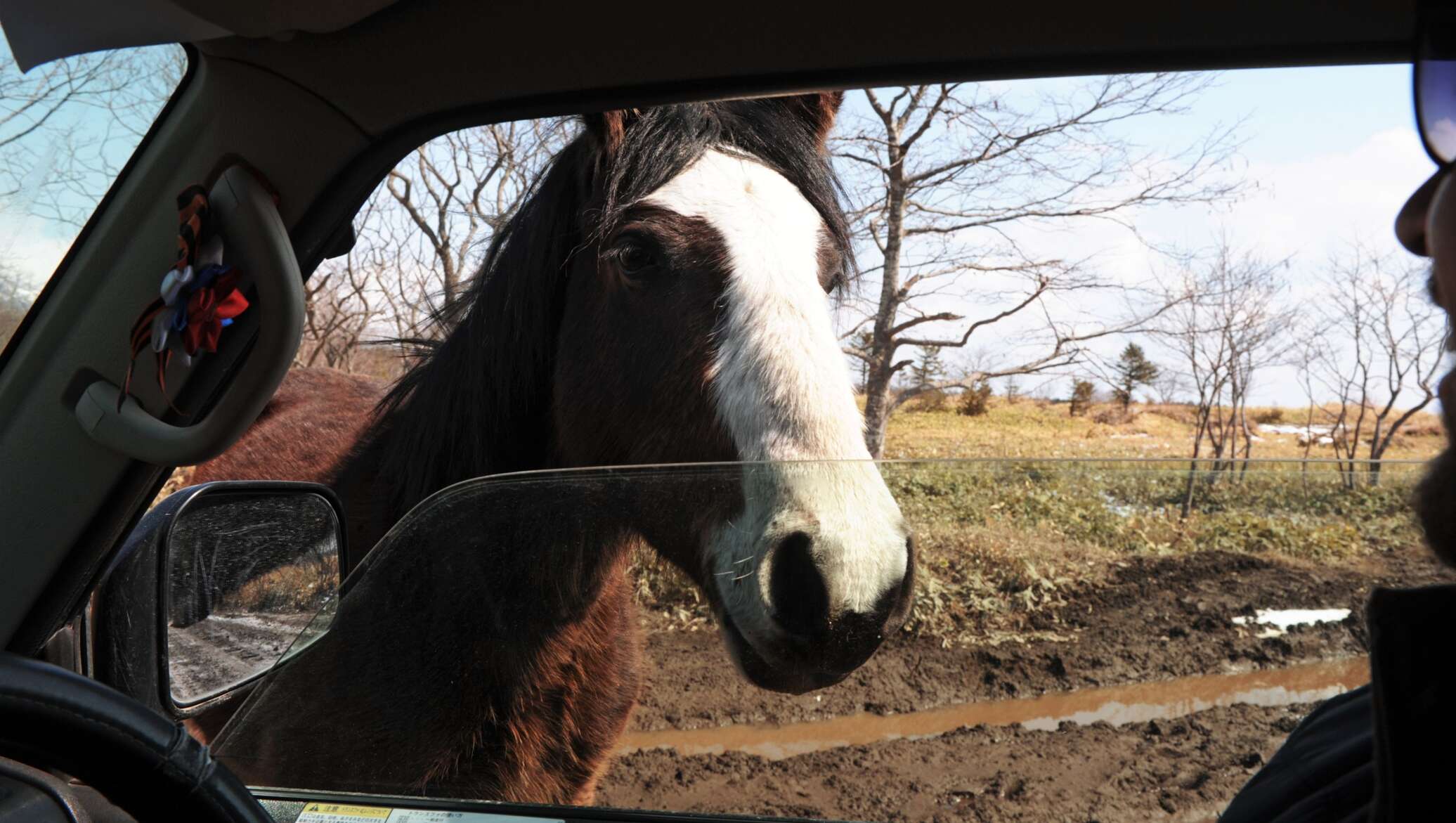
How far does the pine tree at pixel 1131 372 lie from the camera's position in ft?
15.8

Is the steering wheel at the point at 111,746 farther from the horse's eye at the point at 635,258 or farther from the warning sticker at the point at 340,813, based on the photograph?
the horse's eye at the point at 635,258

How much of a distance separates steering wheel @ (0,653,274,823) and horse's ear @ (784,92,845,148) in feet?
5.89

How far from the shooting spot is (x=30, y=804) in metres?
0.89

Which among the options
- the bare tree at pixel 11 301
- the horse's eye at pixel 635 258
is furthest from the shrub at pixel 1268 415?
the bare tree at pixel 11 301

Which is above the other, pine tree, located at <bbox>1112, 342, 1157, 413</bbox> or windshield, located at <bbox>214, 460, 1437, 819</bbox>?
pine tree, located at <bbox>1112, 342, 1157, 413</bbox>

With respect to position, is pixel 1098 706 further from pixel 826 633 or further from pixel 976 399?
pixel 976 399

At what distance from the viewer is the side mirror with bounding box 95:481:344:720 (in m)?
1.35

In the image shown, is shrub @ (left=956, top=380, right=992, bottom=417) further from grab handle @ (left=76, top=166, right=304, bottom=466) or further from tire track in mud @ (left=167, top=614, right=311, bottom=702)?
grab handle @ (left=76, top=166, right=304, bottom=466)

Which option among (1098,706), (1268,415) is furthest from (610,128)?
(1268,415)

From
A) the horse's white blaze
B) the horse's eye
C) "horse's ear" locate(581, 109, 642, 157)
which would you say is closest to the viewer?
the horse's white blaze

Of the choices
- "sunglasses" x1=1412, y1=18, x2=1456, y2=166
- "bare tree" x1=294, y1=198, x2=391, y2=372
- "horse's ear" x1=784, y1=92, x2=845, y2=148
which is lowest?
"bare tree" x1=294, y1=198, x2=391, y2=372

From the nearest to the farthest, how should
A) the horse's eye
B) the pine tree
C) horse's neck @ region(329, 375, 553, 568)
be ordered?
the horse's eye, horse's neck @ region(329, 375, 553, 568), the pine tree

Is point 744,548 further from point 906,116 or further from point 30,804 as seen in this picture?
point 906,116

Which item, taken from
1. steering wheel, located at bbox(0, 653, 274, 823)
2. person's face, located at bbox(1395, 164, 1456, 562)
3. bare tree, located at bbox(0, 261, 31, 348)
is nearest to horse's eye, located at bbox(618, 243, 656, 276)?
bare tree, located at bbox(0, 261, 31, 348)
